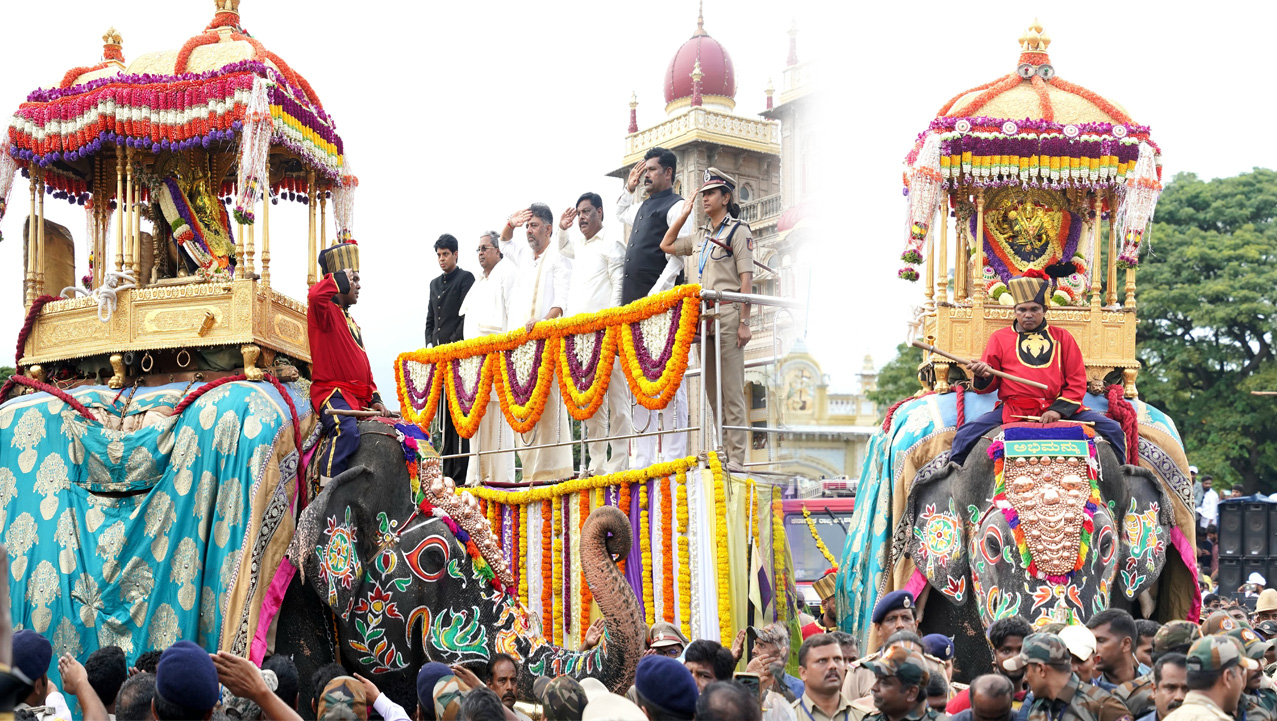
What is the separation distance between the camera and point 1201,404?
29.9 m

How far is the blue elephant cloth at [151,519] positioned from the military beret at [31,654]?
3.80 m

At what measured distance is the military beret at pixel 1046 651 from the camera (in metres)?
5.52

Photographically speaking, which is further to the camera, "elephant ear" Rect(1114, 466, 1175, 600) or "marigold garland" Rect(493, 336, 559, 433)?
"marigold garland" Rect(493, 336, 559, 433)

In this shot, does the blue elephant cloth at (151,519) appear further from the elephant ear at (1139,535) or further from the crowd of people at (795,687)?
the elephant ear at (1139,535)

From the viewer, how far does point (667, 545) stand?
9945 mm

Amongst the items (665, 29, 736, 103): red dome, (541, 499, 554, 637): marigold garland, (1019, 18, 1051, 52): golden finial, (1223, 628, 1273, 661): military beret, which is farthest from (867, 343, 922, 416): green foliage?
(1223, 628, 1273, 661): military beret

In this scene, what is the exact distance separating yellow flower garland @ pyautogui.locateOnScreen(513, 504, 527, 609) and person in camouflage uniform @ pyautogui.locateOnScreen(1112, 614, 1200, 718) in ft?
17.9

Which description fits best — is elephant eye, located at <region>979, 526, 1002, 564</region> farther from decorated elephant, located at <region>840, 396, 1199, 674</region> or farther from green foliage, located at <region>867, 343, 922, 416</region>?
green foliage, located at <region>867, 343, 922, 416</region>

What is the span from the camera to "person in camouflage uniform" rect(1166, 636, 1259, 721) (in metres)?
5.00

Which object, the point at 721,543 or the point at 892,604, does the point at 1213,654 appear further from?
the point at 721,543

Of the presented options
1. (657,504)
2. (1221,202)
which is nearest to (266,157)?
(657,504)

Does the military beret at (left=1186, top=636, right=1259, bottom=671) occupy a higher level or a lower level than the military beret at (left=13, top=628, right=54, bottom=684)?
higher

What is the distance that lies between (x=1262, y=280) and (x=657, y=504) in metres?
22.9

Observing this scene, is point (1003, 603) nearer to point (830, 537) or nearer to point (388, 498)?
point (388, 498)
